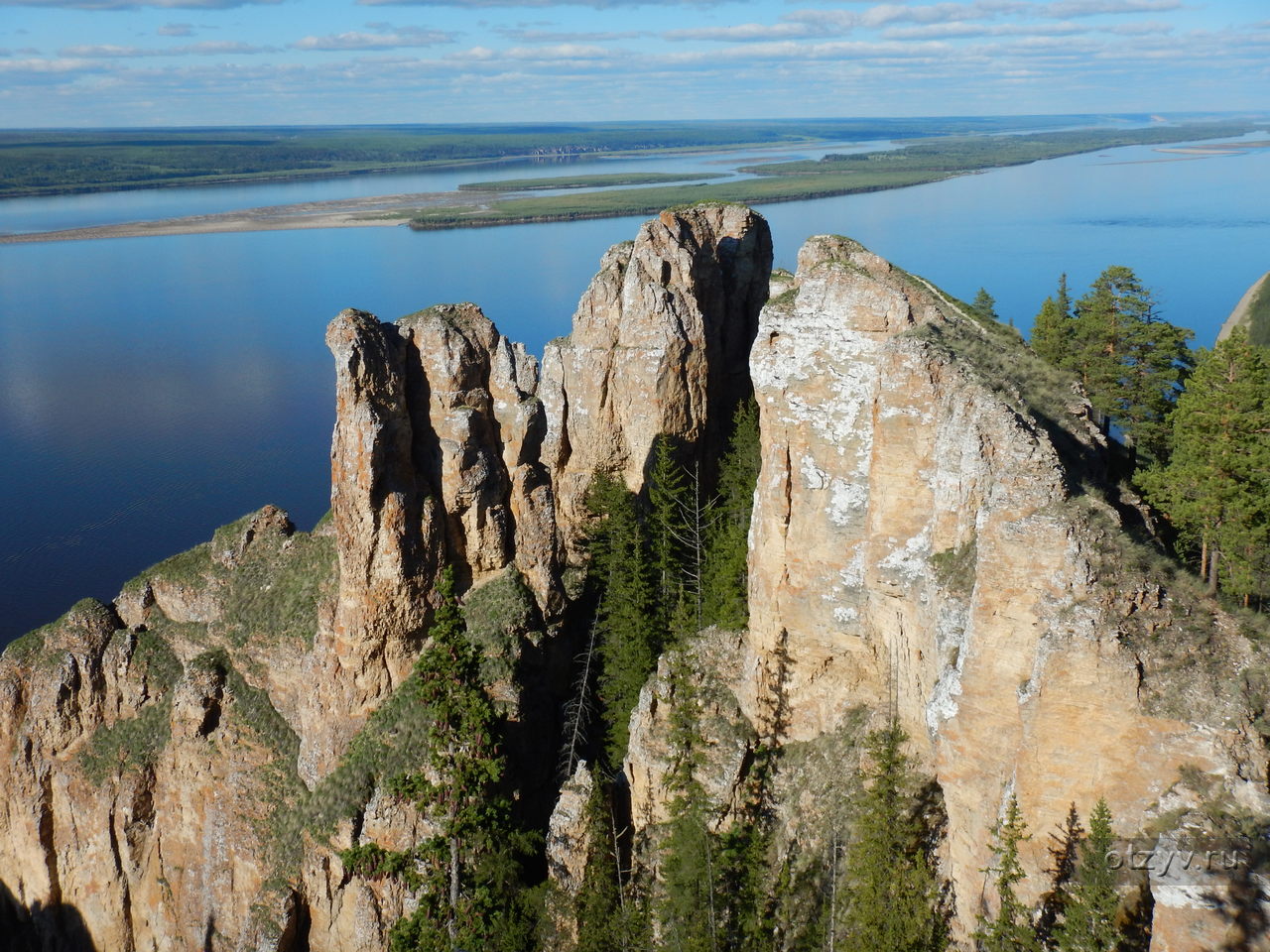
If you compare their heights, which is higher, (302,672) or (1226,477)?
(1226,477)

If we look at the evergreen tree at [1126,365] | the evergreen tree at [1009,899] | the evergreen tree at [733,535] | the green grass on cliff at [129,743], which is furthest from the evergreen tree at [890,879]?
the green grass on cliff at [129,743]

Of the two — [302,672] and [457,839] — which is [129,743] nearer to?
[302,672]

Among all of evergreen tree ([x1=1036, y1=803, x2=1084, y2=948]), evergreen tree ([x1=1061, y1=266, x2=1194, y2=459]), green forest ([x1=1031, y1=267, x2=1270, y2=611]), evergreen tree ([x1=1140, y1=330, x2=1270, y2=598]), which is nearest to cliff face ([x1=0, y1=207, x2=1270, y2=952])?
evergreen tree ([x1=1036, y1=803, x2=1084, y2=948])

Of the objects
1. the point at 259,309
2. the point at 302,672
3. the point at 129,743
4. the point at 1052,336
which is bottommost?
the point at 129,743

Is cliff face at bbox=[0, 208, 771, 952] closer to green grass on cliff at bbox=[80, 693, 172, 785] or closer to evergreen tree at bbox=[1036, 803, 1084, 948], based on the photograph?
green grass on cliff at bbox=[80, 693, 172, 785]

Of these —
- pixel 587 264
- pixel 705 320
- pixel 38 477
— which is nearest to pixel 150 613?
pixel 705 320

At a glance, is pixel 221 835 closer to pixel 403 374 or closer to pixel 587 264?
pixel 403 374

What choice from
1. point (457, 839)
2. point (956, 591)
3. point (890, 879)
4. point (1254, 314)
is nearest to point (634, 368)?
point (457, 839)
